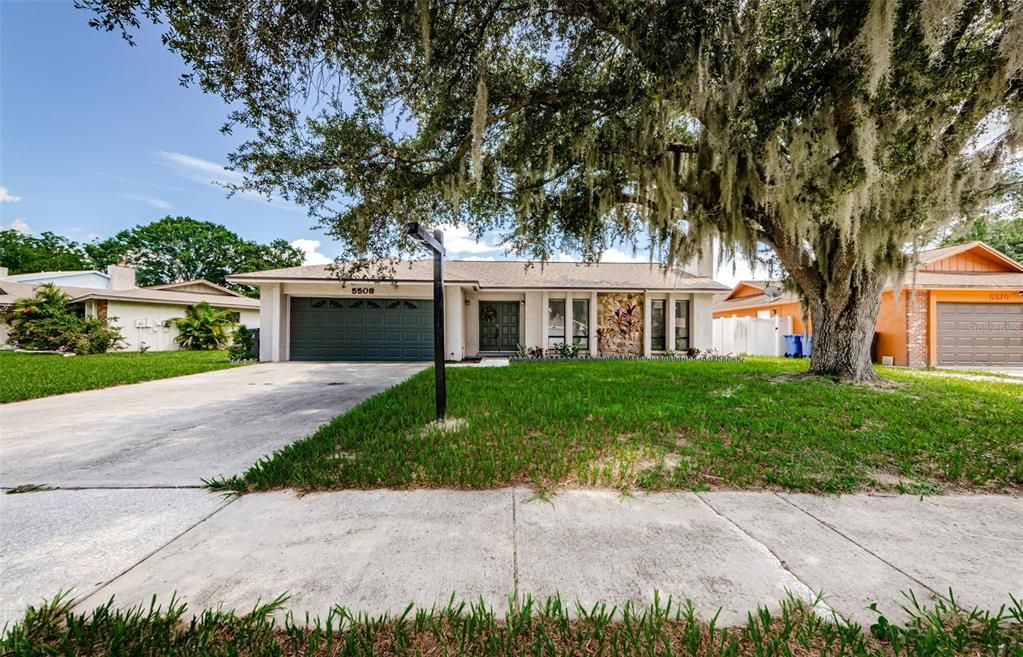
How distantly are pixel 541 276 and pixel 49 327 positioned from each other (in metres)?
17.4

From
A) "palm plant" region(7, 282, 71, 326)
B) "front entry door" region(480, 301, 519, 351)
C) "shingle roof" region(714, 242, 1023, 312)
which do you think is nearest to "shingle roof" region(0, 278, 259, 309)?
"palm plant" region(7, 282, 71, 326)

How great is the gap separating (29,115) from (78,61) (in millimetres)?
4621

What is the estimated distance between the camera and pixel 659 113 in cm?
500

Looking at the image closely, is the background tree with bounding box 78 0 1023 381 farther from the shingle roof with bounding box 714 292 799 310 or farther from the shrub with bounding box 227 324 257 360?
the shingle roof with bounding box 714 292 799 310

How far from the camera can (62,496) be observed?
255 centimetres

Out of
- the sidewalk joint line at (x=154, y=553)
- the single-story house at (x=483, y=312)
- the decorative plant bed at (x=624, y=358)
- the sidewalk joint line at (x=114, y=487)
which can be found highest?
the single-story house at (x=483, y=312)

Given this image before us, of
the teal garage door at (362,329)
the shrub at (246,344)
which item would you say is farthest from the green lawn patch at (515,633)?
the shrub at (246,344)

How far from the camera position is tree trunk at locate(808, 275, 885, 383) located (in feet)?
21.8

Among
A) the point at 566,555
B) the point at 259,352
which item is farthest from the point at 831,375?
the point at 259,352

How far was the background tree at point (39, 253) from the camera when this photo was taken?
1297 inches

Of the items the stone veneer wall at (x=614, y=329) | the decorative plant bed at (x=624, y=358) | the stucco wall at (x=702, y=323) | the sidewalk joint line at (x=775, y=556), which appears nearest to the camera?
the sidewalk joint line at (x=775, y=556)

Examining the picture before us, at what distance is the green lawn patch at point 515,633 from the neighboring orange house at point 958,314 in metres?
11.1

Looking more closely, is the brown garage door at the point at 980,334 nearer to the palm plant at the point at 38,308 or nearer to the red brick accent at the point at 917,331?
the red brick accent at the point at 917,331

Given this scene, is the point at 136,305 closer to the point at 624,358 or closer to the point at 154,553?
the point at 624,358
